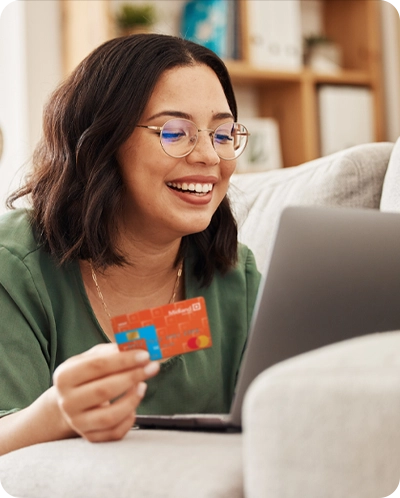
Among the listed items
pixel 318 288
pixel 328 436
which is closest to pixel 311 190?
pixel 318 288

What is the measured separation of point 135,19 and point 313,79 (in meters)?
0.81

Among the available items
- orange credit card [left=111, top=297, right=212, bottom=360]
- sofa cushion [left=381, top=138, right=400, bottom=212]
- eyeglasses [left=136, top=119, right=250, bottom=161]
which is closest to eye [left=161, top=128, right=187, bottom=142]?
eyeglasses [left=136, top=119, right=250, bottom=161]

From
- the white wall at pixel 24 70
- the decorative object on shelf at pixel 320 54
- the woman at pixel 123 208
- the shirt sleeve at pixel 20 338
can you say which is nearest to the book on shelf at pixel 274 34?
the decorative object on shelf at pixel 320 54

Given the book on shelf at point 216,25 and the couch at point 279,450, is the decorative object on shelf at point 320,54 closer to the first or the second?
the book on shelf at point 216,25

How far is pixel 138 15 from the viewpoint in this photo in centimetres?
273

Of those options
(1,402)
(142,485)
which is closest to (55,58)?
(1,402)

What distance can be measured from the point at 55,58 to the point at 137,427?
7.08 ft

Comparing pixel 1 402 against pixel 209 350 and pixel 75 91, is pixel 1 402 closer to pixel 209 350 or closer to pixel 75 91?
pixel 209 350

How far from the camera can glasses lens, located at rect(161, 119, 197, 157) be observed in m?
1.23

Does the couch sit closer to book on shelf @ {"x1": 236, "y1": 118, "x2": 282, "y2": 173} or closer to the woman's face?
the woman's face

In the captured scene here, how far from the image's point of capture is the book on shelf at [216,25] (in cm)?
287

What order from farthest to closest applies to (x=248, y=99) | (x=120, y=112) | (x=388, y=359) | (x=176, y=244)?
(x=248, y=99), (x=176, y=244), (x=120, y=112), (x=388, y=359)

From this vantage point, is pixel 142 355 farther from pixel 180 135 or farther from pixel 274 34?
pixel 274 34

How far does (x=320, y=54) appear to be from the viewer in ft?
10.5
